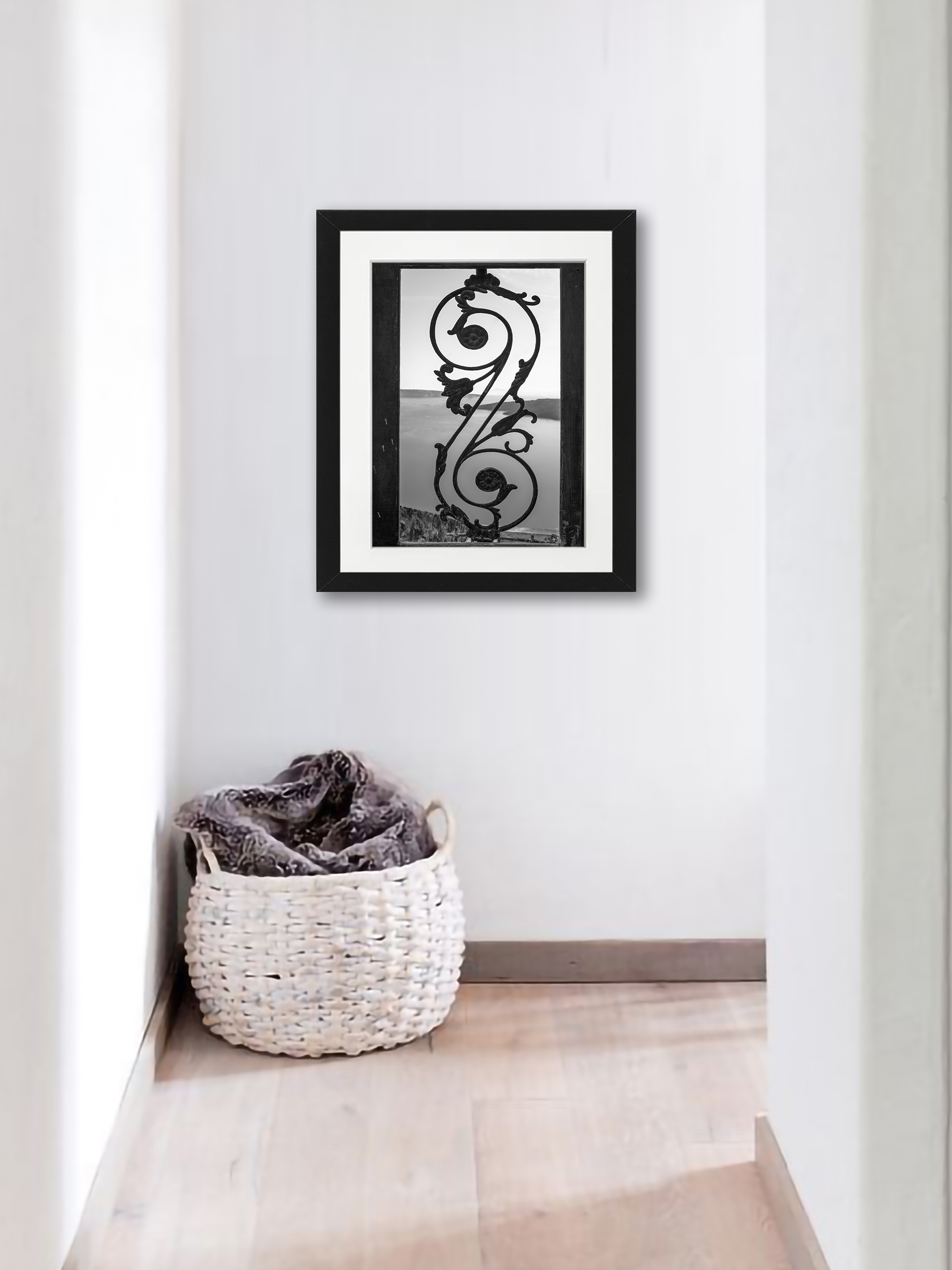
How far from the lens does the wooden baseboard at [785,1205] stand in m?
1.61

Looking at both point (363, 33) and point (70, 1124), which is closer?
point (70, 1124)

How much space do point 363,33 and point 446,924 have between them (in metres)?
1.91

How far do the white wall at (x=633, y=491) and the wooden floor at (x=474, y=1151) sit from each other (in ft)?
1.33

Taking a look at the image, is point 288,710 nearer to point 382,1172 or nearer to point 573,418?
point 573,418

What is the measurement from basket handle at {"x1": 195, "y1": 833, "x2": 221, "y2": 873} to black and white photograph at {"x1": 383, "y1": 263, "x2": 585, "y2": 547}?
2.55 feet

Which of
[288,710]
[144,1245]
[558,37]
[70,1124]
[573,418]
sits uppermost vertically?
[558,37]

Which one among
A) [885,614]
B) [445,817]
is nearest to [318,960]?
[445,817]

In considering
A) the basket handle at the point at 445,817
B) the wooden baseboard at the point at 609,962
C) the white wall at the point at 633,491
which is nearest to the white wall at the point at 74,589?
the white wall at the point at 633,491

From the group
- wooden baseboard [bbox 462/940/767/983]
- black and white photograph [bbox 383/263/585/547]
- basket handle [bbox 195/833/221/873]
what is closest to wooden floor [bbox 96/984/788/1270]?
wooden baseboard [bbox 462/940/767/983]

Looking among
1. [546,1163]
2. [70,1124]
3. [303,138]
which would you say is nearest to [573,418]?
[303,138]

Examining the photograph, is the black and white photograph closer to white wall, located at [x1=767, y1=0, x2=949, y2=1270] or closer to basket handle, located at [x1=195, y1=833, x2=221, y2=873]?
basket handle, located at [x1=195, y1=833, x2=221, y2=873]

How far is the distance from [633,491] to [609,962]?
41.4 inches

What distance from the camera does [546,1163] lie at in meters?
1.97

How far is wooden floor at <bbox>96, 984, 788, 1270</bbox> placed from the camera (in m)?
1.73
